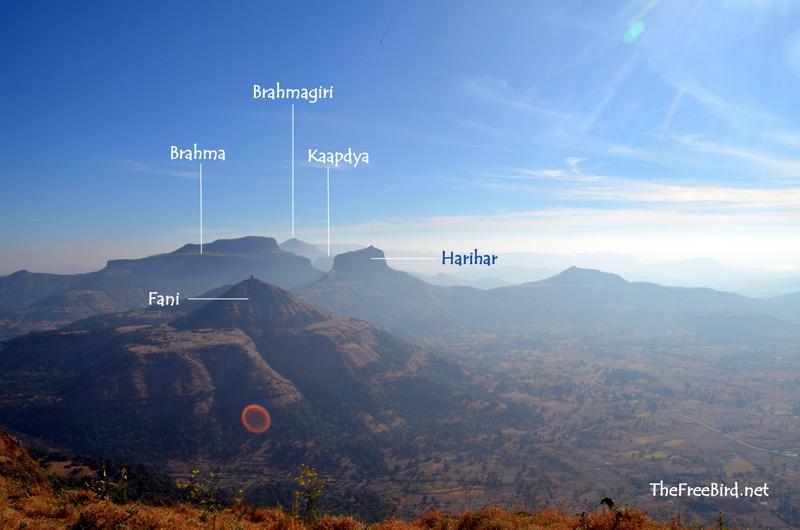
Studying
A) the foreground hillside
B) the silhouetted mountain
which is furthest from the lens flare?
the foreground hillside

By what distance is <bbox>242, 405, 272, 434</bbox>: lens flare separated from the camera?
141 m

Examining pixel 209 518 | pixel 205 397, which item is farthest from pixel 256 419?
pixel 209 518

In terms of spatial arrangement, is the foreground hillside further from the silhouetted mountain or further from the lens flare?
the lens flare

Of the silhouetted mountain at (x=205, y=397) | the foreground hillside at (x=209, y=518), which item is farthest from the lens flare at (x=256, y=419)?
the foreground hillside at (x=209, y=518)

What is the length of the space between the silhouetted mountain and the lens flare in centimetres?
208

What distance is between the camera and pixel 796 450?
162 meters

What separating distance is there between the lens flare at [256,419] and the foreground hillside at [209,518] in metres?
129

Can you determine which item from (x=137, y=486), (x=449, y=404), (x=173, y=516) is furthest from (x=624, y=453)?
(x=173, y=516)

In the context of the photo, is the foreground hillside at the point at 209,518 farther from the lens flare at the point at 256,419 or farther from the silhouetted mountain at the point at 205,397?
the lens flare at the point at 256,419

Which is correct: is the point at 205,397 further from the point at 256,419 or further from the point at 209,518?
the point at 209,518

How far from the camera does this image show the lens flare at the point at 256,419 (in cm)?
14100

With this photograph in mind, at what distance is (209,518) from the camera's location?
715 inches

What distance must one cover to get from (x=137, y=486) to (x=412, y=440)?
4025 inches

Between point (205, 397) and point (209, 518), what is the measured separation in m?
147
